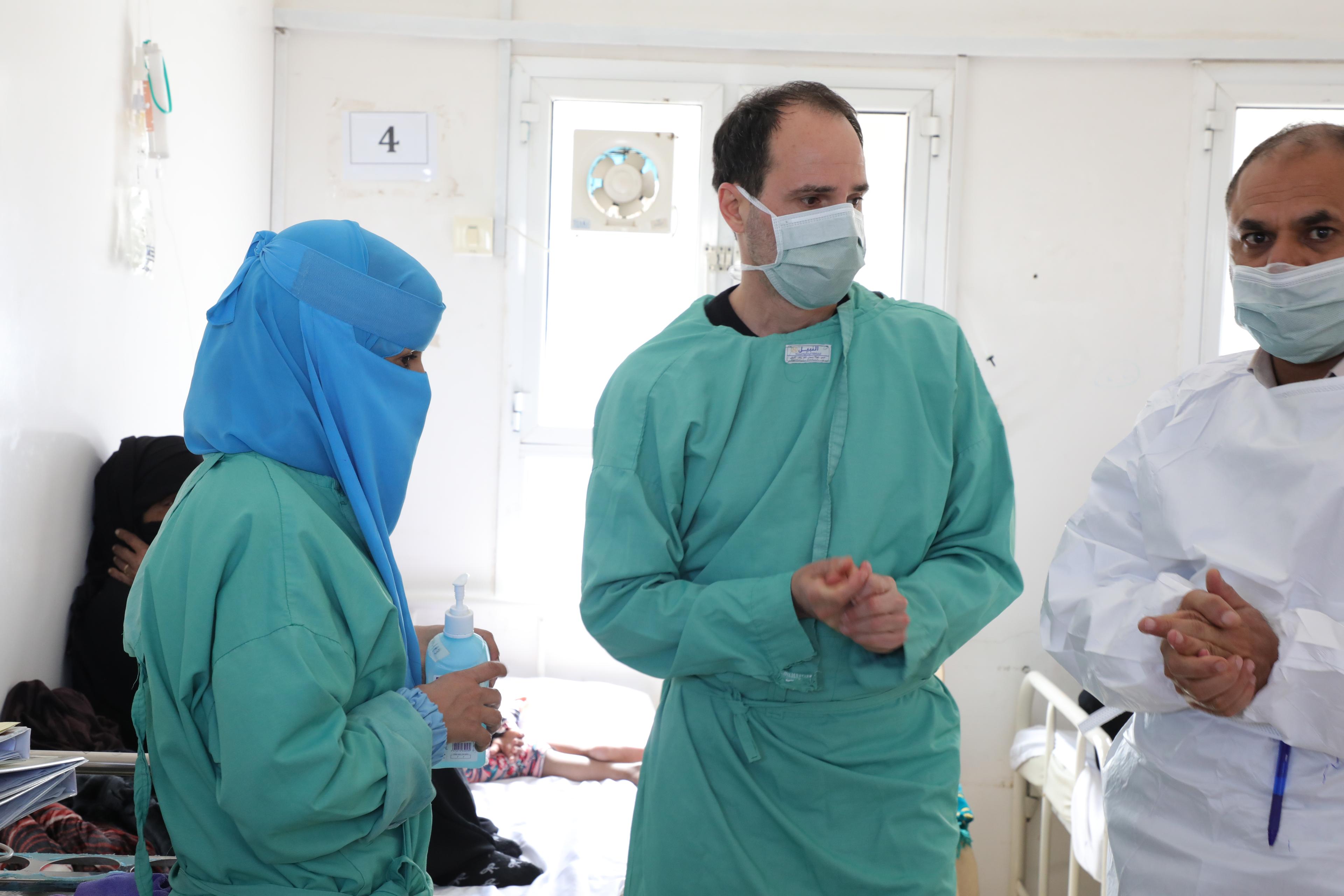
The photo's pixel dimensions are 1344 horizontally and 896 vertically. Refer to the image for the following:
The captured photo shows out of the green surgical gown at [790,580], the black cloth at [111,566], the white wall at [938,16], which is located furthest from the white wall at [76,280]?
the green surgical gown at [790,580]

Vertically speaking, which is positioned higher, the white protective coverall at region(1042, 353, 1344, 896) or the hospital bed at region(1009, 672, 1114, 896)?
the white protective coverall at region(1042, 353, 1344, 896)

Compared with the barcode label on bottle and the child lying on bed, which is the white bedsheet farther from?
the barcode label on bottle

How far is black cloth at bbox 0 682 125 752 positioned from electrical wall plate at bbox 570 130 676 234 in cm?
211

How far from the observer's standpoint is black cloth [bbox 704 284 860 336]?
1.48 meters

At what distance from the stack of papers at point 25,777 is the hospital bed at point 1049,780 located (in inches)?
86.9

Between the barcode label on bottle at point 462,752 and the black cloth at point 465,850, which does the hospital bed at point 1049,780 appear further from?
the barcode label on bottle at point 462,752

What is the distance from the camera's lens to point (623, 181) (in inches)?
135

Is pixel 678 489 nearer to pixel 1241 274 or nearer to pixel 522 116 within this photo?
pixel 1241 274

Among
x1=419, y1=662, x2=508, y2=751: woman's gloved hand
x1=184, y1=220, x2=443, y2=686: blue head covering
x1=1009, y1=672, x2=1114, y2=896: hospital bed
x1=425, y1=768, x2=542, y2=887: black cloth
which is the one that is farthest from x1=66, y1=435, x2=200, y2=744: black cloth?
x1=1009, y1=672, x2=1114, y2=896: hospital bed

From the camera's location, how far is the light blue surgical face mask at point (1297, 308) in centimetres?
134

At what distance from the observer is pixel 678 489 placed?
1.38 m

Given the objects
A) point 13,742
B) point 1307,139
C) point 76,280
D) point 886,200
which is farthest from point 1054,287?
point 13,742

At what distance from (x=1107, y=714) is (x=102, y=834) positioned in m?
1.75

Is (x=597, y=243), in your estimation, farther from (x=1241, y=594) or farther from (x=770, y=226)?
(x=1241, y=594)
